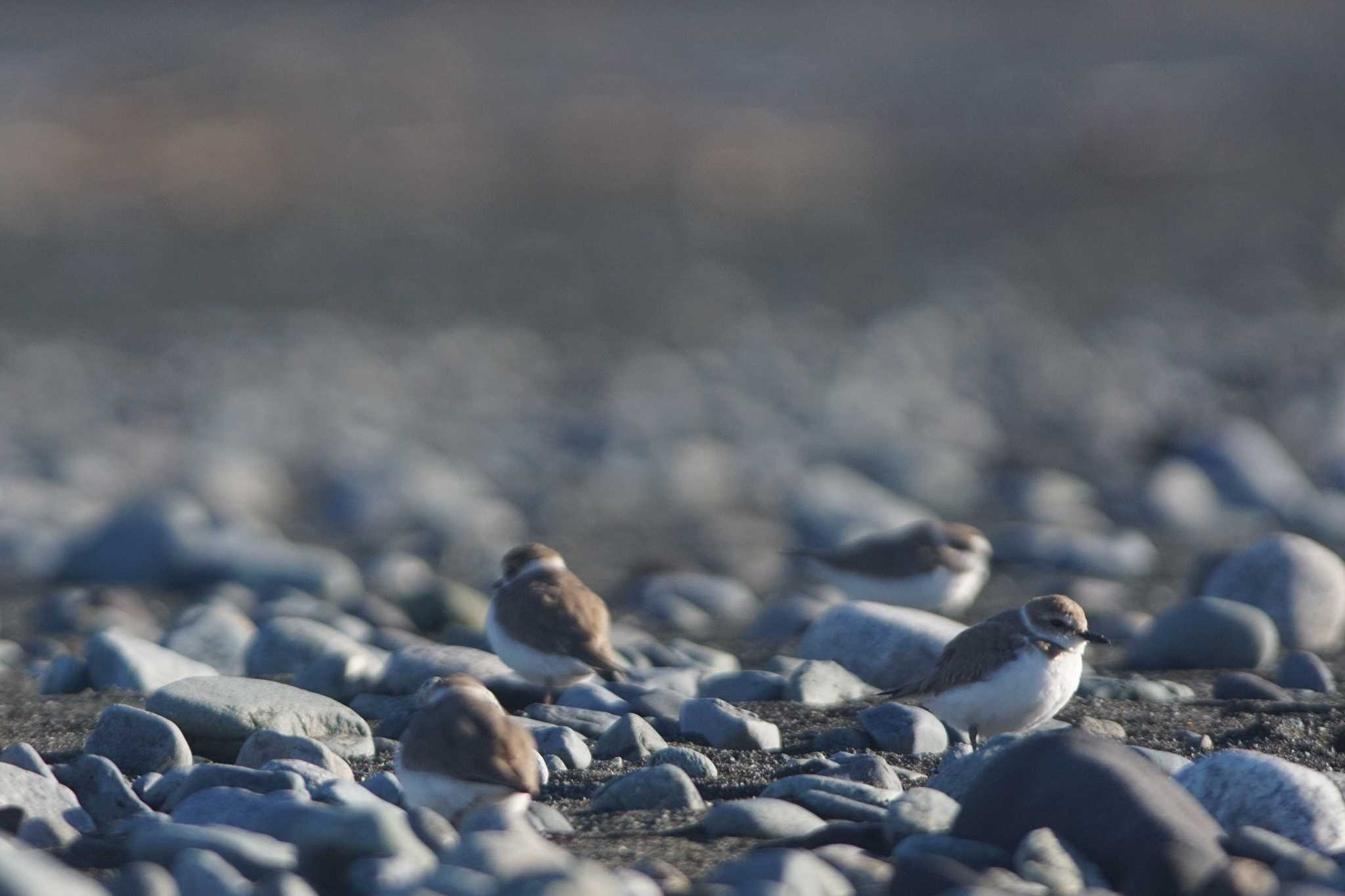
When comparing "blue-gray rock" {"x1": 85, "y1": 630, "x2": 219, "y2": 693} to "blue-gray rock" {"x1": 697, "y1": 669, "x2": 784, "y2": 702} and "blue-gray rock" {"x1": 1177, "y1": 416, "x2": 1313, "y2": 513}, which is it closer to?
"blue-gray rock" {"x1": 697, "y1": 669, "x2": 784, "y2": 702}

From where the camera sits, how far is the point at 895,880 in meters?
3.34

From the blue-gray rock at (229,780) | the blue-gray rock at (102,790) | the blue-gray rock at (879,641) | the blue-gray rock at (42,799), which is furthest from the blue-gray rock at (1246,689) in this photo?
the blue-gray rock at (42,799)

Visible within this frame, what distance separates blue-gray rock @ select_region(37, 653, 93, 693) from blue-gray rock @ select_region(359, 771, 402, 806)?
195 cm

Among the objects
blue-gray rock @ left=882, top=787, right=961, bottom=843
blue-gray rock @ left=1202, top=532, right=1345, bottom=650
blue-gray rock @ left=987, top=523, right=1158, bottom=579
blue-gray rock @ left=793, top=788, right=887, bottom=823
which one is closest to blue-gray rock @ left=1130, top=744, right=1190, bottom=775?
blue-gray rock @ left=882, top=787, right=961, bottom=843

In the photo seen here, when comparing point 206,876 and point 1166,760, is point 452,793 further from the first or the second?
point 1166,760

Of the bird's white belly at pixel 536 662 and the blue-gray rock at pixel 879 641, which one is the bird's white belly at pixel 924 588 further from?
the bird's white belly at pixel 536 662

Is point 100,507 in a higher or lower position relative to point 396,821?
lower

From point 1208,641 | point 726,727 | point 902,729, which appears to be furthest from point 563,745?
point 1208,641

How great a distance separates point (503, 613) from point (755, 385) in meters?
11.4

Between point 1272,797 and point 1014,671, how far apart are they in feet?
2.98

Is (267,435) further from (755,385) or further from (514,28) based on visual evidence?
(514,28)

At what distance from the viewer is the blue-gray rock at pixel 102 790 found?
418cm

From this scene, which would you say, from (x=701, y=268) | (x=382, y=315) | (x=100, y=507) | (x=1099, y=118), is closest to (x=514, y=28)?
(x=1099, y=118)

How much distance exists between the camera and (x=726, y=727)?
4.89m
